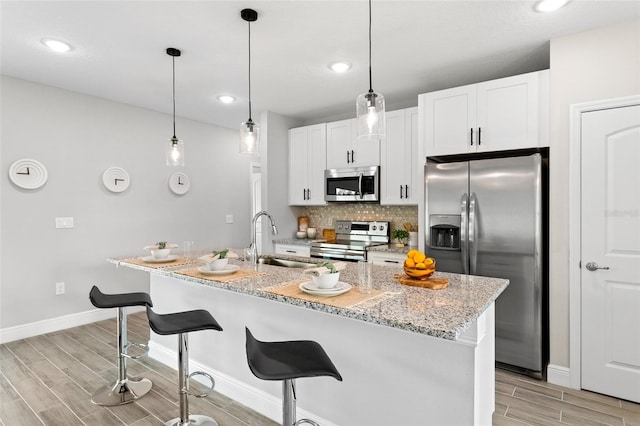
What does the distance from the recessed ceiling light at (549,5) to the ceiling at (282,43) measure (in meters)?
0.06

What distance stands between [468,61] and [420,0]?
3.71 feet

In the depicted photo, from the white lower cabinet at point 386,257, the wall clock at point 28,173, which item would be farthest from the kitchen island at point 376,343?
the wall clock at point 28,173

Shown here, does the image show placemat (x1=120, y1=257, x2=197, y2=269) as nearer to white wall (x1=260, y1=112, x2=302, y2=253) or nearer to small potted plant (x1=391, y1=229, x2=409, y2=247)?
white wall (x1=260, y1=112, x2=302, y2=253)

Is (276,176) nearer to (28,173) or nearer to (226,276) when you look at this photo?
(28,173)

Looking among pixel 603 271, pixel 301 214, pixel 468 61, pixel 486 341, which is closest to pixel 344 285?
pixel 486 341

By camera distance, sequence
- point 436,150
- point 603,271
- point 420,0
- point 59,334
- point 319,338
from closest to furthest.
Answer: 1. point 319,338
2. point 420,0
3. point 603,271
4. point 436,150
5. point 59,334

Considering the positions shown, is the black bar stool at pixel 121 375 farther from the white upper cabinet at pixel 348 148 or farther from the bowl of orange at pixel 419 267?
the white upper cabinet at pixel 348 148

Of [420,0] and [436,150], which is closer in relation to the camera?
[420,0]

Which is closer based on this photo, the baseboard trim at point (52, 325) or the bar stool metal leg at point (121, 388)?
the bar stool metal leg at point (121, 388)

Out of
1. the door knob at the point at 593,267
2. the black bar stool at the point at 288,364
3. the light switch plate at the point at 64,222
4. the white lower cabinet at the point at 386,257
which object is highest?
the light switch plate at the point at 64,222

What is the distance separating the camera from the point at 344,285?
1.73 m

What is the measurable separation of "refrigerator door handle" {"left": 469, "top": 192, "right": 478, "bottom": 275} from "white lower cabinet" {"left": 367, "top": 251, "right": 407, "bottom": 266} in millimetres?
834

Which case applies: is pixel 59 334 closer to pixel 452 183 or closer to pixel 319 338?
pixel 319 338

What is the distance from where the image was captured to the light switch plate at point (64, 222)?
12.5 feet
